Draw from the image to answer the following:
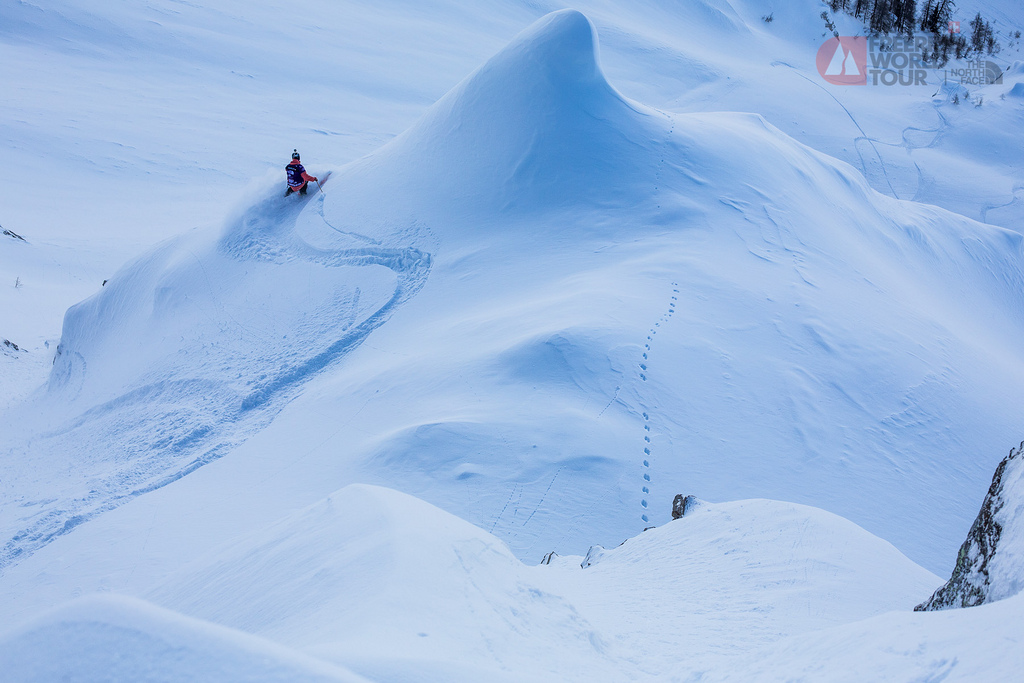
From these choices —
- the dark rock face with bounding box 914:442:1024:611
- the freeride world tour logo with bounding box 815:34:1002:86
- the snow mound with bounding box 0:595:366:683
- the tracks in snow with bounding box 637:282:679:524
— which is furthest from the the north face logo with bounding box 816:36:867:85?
the snow mound with bounding box 0:595:366:683

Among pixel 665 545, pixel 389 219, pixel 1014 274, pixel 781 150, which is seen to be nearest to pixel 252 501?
pixel 665 545

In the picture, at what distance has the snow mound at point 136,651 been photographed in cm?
134

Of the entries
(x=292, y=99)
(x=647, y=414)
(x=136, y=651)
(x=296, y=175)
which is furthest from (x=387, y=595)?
(x=292, y=99)

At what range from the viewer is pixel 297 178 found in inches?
320

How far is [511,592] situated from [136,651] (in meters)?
1.36

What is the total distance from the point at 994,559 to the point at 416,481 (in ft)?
9.76

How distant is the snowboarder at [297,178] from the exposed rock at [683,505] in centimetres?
603

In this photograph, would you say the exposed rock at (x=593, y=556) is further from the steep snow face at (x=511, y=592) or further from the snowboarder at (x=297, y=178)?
the snowboarder at (x=297, y=178)

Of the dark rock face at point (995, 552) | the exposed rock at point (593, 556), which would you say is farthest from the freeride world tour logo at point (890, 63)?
the dark rock face at point (995, 552)

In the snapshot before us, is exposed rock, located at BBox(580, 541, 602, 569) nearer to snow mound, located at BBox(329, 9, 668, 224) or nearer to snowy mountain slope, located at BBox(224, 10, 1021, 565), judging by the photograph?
snowy mountain slope, located at BBox(224, 10, 1021, 565)

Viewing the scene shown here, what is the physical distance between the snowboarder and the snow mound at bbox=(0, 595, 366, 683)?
7237 millimetres

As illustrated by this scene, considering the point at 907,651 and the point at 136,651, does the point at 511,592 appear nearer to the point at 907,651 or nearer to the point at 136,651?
the point at 907,651

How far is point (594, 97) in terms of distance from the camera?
771cm

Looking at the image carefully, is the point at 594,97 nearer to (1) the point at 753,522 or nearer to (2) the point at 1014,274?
(1) the point at 753,522
